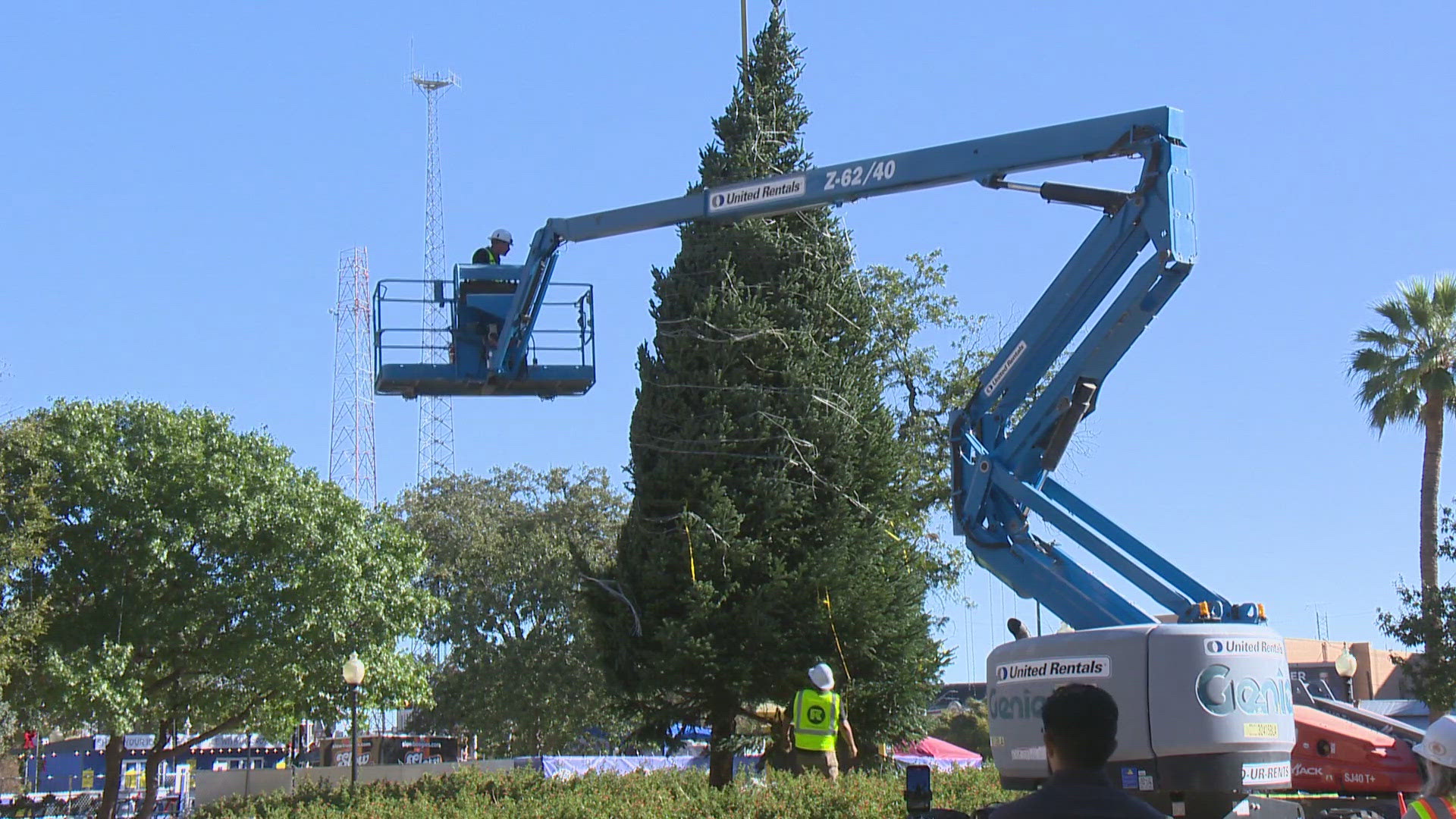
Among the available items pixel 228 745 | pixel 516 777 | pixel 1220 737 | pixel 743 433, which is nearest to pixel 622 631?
pixel 743 433

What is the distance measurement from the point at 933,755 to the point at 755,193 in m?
21.5

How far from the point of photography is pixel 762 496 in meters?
24.3

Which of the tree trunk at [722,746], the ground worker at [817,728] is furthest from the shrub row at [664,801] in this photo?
the tree trunk at [722,746]

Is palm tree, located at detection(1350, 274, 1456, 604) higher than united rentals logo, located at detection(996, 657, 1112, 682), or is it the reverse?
palm tree, located at detection(1350, 274, 1456, 604)

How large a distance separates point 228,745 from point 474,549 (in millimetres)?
29642

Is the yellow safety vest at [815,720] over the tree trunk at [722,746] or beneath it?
over

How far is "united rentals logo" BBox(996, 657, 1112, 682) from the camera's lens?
9891 mm

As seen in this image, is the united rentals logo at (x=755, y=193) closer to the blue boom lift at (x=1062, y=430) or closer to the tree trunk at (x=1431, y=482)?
the blue boom lift at (x=1062, y=430)

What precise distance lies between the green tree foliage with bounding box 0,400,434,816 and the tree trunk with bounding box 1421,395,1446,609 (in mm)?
22202

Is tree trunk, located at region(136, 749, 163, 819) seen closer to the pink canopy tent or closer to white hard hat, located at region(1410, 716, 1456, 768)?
the pink canopy tent

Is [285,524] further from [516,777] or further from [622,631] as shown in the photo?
[516,777]

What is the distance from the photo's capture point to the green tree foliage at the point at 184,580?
28828 millimetres

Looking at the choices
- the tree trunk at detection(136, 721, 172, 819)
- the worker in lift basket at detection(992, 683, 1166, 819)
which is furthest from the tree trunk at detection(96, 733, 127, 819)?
the worker in lift basket at detection(992, 683, 1166, 819)

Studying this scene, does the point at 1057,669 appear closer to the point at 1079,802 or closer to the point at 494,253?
the point at 1079,802
